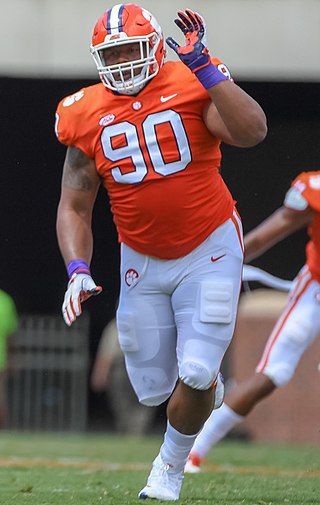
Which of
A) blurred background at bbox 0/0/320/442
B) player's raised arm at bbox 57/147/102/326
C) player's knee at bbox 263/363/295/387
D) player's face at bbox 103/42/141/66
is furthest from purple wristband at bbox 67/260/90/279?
blurred background at bbox 0/0/320/442

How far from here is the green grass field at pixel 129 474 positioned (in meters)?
5.49

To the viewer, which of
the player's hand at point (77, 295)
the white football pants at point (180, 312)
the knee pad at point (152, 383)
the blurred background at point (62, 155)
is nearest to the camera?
the player's hand at point (77, 295)

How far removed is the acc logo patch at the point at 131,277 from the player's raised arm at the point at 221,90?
0.76 m

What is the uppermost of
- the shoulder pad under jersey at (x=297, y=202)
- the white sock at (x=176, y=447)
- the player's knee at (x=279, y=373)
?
the white sock at (x=176, y=447)

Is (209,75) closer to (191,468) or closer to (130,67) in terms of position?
(130,67)

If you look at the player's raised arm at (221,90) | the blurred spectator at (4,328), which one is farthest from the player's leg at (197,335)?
the blurred spectator at (4,328)

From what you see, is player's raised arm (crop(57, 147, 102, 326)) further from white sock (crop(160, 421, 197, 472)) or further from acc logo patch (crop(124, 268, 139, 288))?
white sock (crop(160, 421, 197, 472))

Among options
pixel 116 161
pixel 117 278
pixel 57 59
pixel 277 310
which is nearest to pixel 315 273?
pixel 116 161

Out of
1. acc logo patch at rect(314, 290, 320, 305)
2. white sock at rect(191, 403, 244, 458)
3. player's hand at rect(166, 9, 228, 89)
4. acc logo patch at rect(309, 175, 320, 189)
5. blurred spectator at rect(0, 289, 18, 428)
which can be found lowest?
blurred spectator at rect(0, 289, 18, 428)

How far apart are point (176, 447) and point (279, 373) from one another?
2.14 m

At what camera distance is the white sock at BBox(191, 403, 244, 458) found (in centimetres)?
732

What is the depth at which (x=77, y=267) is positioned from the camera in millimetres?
5355

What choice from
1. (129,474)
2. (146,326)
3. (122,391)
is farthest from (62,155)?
(146,326)

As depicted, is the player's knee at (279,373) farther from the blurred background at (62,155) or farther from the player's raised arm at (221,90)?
the blurred background at (62,155)
